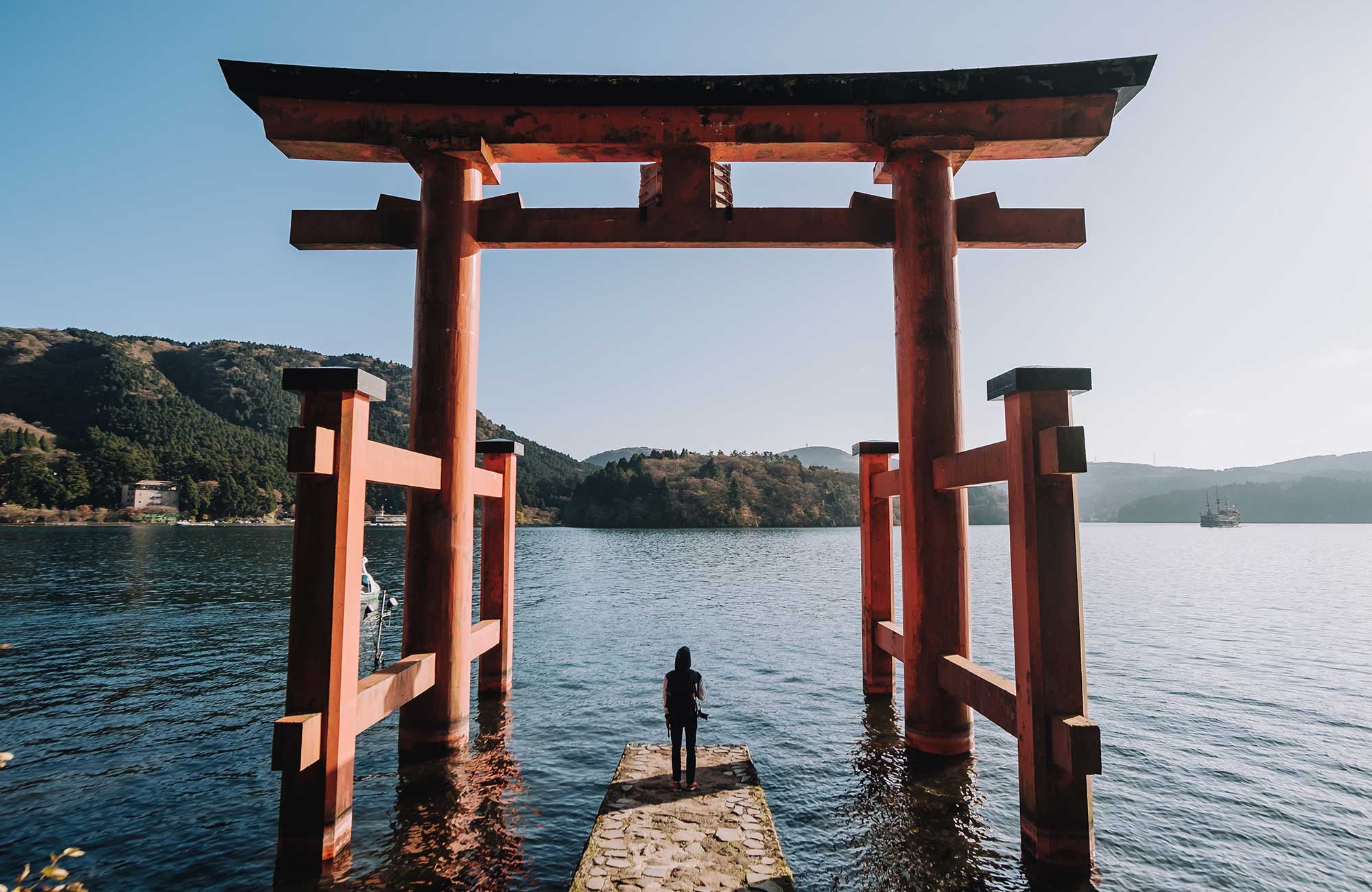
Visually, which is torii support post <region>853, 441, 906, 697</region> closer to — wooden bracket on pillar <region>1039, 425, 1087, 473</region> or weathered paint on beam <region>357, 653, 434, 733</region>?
wooden bracket on pillar <region>1039, 425, 1087, 473</region>

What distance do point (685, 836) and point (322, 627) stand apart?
3.94m

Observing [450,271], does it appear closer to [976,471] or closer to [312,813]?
[312,813]

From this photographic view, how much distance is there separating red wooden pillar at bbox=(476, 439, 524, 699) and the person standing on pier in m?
4.77

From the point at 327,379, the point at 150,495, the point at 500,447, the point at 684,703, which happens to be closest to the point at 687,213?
the point at 327,379

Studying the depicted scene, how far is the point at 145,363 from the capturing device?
182m

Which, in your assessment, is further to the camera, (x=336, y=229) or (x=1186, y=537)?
(x=1186, y=537)

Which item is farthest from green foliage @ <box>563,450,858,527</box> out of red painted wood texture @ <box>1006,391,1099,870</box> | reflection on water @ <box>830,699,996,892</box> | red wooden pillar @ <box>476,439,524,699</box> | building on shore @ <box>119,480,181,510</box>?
red painted wood texture @ <box>1006,391,1099,870</box>

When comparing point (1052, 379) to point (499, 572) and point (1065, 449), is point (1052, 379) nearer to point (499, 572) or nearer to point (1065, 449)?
point (1065, 449)

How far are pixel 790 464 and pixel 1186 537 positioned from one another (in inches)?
3115

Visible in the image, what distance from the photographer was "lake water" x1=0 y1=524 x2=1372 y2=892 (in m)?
7.33

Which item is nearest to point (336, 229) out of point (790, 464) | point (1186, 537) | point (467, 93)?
point (467, 93)

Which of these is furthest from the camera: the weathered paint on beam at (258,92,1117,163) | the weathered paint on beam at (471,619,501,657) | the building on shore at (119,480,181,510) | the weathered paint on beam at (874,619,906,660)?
the building on shore at (119,480,181,510)

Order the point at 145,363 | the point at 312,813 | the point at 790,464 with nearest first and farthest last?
the point at 312,813 → the point at 790,464 → the point at 145,363

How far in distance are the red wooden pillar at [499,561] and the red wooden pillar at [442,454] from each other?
2.69 meters
